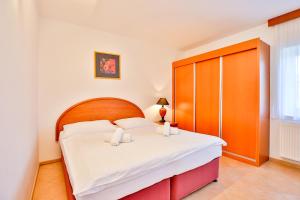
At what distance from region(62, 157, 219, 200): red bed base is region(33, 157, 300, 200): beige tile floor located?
0.10 metres

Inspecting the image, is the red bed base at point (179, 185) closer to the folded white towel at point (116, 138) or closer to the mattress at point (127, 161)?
the mattress at point (127, 161)

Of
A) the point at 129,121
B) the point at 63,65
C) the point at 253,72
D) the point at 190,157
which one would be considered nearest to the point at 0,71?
the point at 190,157

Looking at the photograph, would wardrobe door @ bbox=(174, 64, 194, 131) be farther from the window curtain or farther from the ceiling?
the window curtain

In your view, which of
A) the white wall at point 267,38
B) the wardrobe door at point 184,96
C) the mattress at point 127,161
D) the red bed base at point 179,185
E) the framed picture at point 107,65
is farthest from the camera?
the wardrobe door at point 184,96

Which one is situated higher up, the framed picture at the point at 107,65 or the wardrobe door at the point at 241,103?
the framed picture at the point at 107,65

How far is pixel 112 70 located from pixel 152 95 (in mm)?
1132

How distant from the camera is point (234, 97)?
2.92 metres

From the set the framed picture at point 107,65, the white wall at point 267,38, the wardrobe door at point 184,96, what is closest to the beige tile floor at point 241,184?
the white wall at point 267,38

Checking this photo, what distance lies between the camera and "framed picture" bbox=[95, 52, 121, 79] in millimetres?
3100

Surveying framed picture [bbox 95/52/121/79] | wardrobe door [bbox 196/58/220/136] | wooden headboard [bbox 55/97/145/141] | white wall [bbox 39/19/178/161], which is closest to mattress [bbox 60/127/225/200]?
wooden headboard [bbox 55/97/145/141]

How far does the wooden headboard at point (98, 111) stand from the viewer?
2811mm

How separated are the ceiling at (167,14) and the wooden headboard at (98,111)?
1.40m

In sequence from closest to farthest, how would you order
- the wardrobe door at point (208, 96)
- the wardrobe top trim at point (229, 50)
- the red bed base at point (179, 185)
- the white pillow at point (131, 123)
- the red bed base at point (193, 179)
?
the red bed base at point (179, 185), the red bed base at point (193, 179), the wardrobe top trim at point (229, 50), the white pillow at point (131, 123), the wardrobe door at point (208, 96)

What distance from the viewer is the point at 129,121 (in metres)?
3.04
